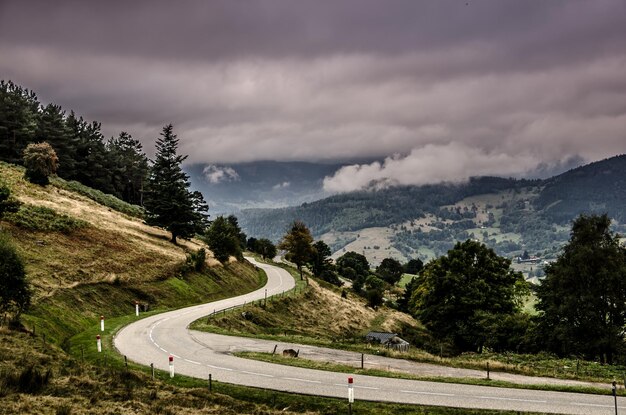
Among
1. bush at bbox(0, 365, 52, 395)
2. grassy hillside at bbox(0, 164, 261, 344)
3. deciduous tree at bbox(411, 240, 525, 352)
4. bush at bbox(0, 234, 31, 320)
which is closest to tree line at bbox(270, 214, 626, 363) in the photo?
deciduous tree at bbox(411, 240, 525, 352)

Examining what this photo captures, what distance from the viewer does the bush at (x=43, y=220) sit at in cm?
4766

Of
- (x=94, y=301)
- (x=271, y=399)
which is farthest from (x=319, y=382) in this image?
(x=94, y=301)

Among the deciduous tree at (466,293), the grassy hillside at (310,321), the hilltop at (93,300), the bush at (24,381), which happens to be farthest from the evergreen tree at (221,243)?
the bush at (24,381)

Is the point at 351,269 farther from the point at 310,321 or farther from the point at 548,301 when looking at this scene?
the point at 548,301

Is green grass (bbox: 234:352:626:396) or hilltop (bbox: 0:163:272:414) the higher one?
hilltop (bbox: 0:163:272:414)

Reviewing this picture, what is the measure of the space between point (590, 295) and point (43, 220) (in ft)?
169

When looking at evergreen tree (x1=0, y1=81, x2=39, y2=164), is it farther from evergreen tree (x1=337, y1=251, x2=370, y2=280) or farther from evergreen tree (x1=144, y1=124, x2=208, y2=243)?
evergreen tree (x1=337, y1=251, x2=370, y2=280)

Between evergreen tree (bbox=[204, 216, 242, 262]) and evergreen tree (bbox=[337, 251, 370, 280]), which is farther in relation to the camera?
evergreen tree (bbox=[337, 251, 370, 280])

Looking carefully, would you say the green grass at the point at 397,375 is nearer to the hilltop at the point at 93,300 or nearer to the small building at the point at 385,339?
the hilltop at the point at 93,300

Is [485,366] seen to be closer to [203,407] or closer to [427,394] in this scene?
[427,394]

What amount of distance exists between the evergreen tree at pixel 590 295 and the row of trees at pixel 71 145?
83.1 metres

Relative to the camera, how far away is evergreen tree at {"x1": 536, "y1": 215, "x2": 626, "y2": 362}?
1489 inches

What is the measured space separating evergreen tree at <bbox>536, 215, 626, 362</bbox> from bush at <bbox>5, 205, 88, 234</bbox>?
157 feet

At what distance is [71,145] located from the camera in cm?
9619
